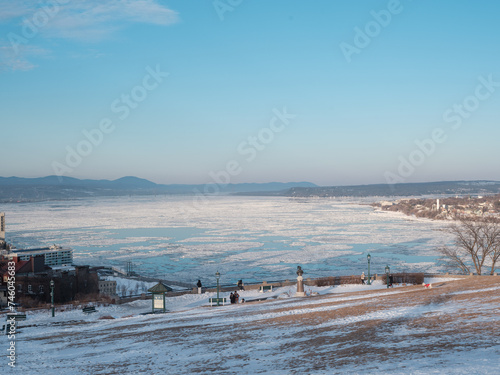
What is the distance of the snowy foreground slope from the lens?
9219mm

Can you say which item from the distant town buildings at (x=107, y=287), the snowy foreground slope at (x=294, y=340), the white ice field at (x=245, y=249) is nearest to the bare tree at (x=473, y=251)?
the white ice field at (x=245, y=249)

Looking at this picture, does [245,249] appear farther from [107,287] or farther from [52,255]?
[52,255]

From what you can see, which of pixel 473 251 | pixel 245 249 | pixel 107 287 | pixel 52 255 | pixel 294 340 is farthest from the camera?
pixel 245 249


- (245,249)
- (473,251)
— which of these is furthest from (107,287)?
(473,251)

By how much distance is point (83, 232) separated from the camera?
69.4 metres

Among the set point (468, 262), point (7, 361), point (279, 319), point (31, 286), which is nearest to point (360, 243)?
point (468, 262)

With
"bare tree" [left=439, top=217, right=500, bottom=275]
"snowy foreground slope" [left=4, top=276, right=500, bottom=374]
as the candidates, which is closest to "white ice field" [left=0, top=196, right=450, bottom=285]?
"bare tree" [left=439, top=217, right=500, bottom=275]

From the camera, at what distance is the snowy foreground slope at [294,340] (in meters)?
9.22

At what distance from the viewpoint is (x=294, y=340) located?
11938 mm

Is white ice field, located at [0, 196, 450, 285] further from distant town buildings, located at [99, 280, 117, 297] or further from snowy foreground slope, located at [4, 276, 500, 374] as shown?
snowy foreground slope, located at [4, 276, 500, 374]

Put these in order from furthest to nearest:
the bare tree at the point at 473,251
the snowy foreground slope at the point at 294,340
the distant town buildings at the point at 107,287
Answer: the distant town buildings at the point at 107,287
the bare tree at the point at 473,251
the snowy foreground slope at the point at 294,340

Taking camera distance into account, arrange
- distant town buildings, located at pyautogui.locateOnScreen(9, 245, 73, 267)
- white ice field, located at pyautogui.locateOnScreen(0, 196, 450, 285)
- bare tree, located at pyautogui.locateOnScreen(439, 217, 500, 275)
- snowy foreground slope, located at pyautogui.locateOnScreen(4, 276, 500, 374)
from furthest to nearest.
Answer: distant town buildings, located at pyautogui.locateOnScreen(9, 245, 73, 267)
white ice field, located at pyautogui.locateOnScreen(0, 196, 450, 285)
bare tree, located at pyautogui.locateOnScreen(439, 217, 500, 275)
snowy foreground slope, located at pyautogui.locateOnScreen(4, 276, 500, 374)

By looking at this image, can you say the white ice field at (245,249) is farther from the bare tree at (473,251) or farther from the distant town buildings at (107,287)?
the distant town buildings at (107,287)

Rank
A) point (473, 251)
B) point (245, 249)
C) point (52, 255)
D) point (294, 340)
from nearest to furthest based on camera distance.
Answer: point (294, 340) → point (473, 251) → point (52, 255) → point (245, 249)
